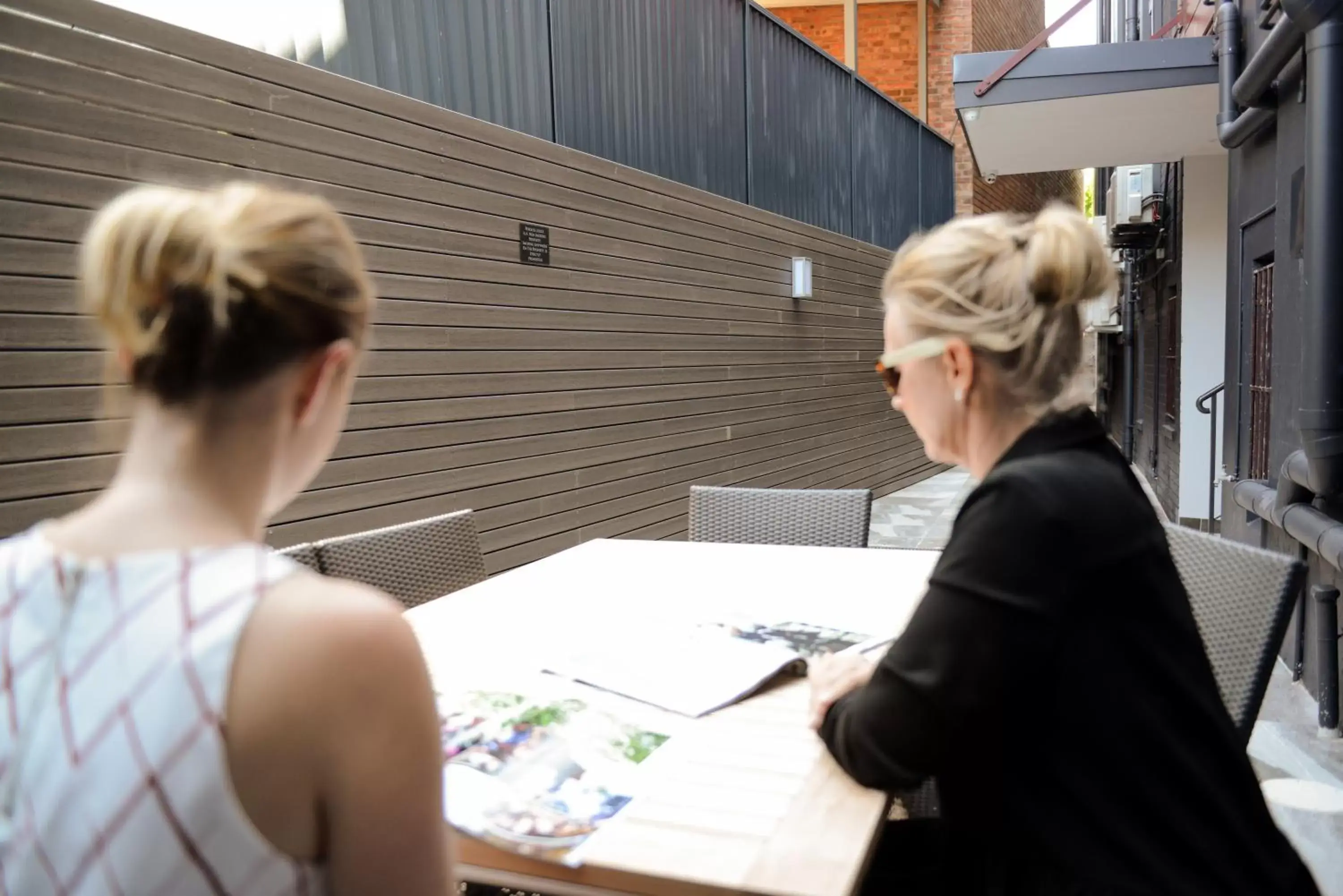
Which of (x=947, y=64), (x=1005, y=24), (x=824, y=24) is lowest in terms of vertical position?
(x=947, y=64)

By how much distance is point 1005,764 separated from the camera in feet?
3.50

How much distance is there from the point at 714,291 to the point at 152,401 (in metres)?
5.43

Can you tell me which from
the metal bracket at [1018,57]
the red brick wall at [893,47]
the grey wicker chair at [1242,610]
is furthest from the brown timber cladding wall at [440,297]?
the red brick wall at [893,47]

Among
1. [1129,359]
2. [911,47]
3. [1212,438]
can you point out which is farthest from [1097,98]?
[911,47]

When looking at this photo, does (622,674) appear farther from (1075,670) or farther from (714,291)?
(714,291)

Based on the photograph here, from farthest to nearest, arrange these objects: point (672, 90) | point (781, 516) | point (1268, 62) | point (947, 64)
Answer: point (947, 64) → point (672, 90) → point (1268, 62) → point (781, 516)

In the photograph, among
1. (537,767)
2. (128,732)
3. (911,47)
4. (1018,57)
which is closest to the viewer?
(128,732)

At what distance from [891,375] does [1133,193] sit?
8.51 meters

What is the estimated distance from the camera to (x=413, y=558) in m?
2.40

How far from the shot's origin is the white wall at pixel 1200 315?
22.0 feet

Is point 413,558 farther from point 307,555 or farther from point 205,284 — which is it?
point 205,284

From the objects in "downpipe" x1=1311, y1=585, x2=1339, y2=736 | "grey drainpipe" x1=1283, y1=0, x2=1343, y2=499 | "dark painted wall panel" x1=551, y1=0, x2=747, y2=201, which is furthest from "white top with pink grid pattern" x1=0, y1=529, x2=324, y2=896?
"dark painted wall panel" x1=551, y1=0, x2=747, y2=201

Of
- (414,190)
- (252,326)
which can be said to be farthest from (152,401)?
(414,190)

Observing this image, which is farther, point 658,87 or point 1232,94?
point 658,87
